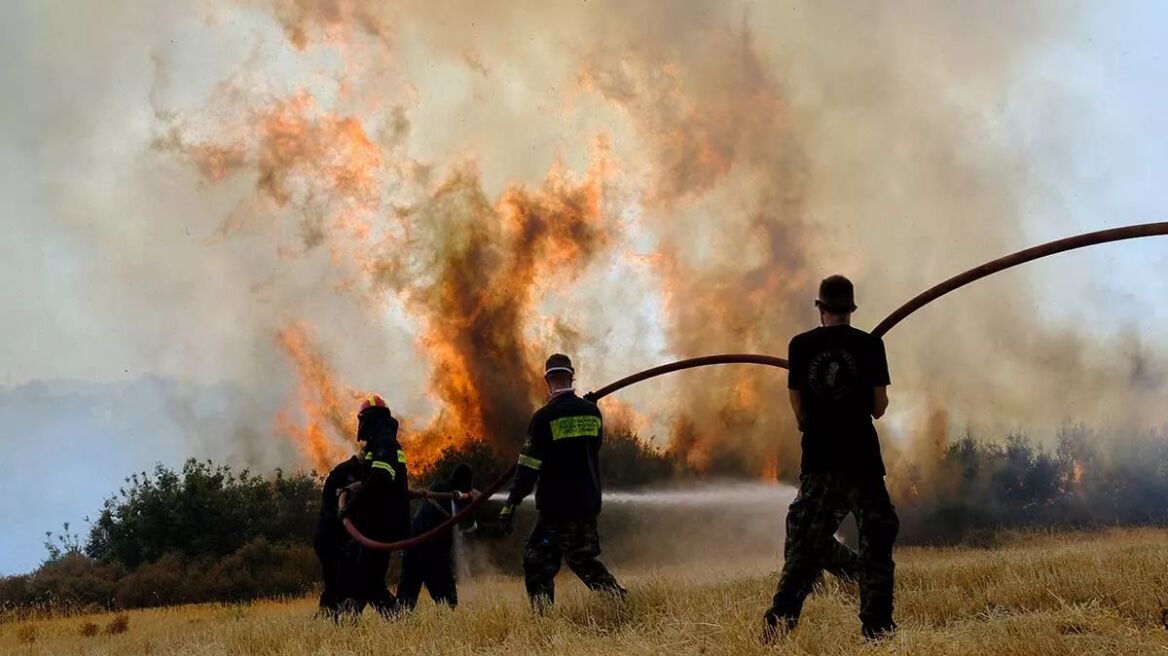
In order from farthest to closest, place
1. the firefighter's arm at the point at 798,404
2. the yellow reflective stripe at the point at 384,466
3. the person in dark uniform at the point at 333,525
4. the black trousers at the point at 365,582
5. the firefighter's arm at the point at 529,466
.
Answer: the person in dark uniform at the point at 333,525 < the black trousers at the point at 365,582 < the yellow reflective stripe at the point at 384,466 < the firefighter's arm at the point at 529,466 < the firefighter's arm at the point at 798,404

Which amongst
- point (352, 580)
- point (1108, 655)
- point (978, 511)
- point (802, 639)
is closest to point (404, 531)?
point (352, 580)

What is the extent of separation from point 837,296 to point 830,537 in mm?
1535

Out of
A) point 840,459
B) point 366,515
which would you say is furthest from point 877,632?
point 366,515

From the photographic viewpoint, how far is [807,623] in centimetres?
735

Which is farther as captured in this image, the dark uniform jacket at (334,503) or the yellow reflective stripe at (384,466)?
the dark uniform jacket at (334,503)

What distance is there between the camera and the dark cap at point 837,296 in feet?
22.3

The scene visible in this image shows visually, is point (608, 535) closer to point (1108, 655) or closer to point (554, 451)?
point (554, 451)

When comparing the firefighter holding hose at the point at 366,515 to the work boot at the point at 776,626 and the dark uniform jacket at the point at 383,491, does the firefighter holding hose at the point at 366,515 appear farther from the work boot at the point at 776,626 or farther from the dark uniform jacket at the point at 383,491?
the work boot at the point at 776,626

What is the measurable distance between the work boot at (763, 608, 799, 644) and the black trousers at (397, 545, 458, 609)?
4.79 meters

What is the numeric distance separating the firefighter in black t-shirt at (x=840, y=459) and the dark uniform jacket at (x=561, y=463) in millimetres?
2581

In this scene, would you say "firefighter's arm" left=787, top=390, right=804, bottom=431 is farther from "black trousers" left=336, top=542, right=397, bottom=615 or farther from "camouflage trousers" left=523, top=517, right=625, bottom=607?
"black trousers" left=336, top=542, right=397, bottom=615

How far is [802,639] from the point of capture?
6707mm

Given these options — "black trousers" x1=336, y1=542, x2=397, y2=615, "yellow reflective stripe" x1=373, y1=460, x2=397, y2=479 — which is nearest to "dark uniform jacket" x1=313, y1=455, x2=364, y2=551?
"black trousers" x1=336, y1=542, x2=397, y2=615

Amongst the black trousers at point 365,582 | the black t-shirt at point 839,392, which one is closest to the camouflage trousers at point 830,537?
the black t-shirt at point 839,392
